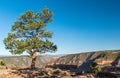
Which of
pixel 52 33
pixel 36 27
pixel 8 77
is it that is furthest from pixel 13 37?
pixel 8 77

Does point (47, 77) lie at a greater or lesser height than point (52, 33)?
lesser

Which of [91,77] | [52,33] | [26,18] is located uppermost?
[26,18]

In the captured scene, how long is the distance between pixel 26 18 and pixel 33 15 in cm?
163

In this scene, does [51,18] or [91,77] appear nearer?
[91,77]

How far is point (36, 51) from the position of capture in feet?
163

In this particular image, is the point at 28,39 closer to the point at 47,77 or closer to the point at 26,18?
the point at 26,18

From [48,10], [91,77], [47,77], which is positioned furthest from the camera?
[48,10]

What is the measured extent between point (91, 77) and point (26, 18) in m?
24.7

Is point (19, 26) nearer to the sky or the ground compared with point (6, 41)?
nearer to the sky

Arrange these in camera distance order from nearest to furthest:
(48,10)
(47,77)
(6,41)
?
(47,77)
(6,41)
(48,10)

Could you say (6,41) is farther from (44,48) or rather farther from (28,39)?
(44,48)

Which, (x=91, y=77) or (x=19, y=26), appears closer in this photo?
(x=91, y=77)

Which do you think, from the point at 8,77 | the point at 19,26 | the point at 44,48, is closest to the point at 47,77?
the point at 8,77

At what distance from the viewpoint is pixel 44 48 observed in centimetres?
4919
